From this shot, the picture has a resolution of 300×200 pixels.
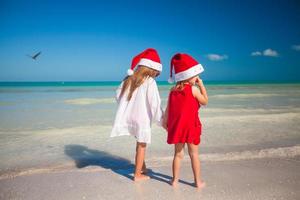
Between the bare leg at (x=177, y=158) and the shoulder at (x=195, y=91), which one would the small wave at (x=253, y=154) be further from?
the shoulder at (x=195, y=91)

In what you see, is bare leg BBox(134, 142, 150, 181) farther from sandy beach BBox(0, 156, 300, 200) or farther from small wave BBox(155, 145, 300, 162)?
small wave BBox(155, 145, 300, 162)

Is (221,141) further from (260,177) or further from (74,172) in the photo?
(74,172)

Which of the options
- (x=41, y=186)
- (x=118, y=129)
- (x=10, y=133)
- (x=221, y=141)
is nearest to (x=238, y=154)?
(x=221, y=141)

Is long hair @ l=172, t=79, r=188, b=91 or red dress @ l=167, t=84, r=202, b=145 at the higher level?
long hair @ l=172, t=79, r=188, b=91

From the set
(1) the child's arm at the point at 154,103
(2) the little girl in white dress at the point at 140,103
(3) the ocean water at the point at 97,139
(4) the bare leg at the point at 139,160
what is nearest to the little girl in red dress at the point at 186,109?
(1) the child's arm at the point at 154,103

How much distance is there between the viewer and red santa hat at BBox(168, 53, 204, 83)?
2.93m

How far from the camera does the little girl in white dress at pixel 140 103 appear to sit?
3.19m

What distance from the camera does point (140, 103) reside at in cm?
323

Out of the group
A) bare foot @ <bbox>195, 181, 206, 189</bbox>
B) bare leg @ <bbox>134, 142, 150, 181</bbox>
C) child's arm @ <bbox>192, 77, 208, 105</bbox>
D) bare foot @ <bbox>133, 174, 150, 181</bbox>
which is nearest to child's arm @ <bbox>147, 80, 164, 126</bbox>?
bare leg @ <bbox>134, 142, 150, 181</bbox>

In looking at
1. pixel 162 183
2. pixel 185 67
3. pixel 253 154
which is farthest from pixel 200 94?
pixel 253 154

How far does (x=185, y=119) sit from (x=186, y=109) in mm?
108

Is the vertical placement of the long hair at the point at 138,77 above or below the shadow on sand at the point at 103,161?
above

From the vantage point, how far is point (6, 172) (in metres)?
3.62

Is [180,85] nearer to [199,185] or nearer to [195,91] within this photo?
[195,91]
